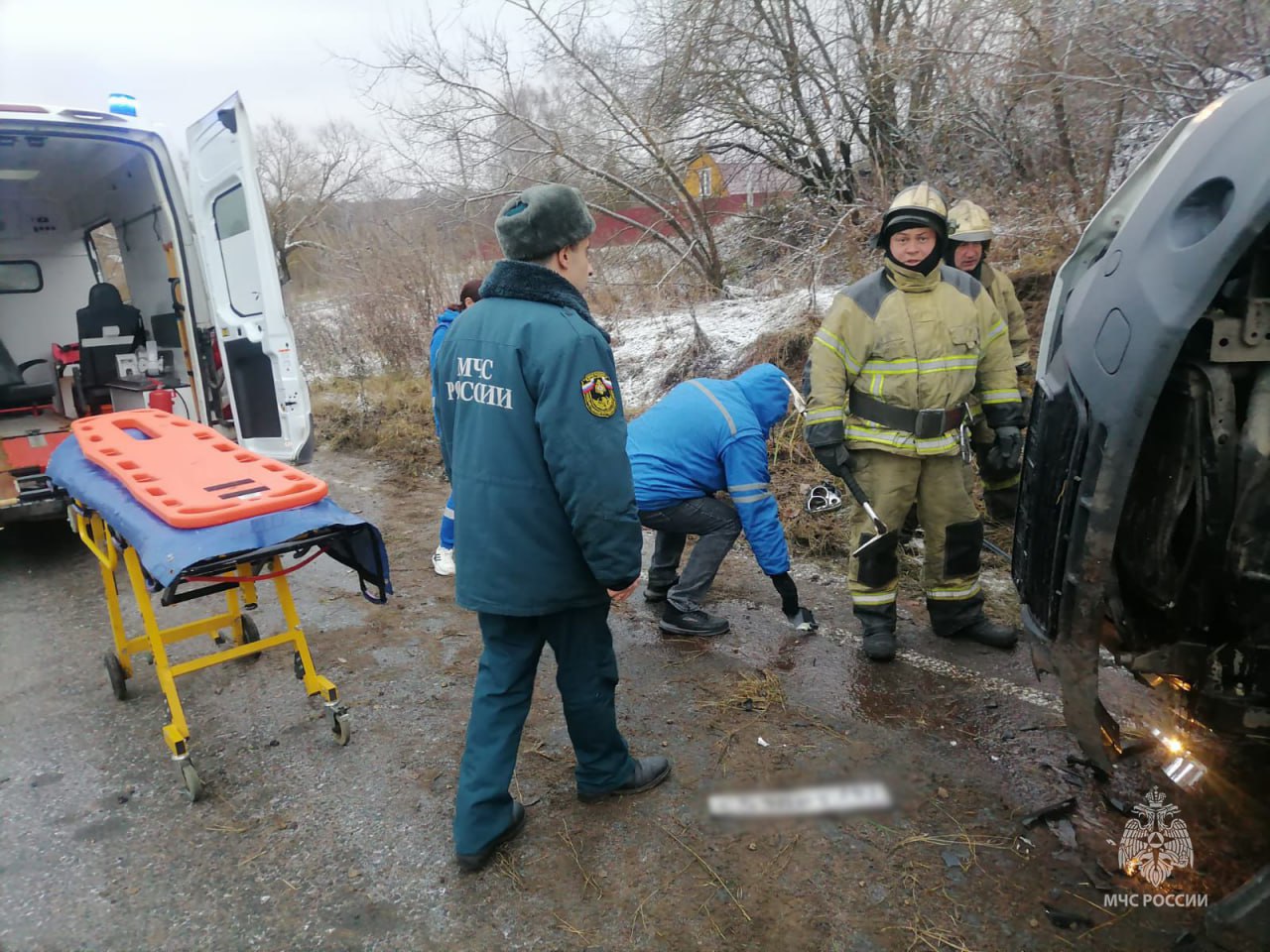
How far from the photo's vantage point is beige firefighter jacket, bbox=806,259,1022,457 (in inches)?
134

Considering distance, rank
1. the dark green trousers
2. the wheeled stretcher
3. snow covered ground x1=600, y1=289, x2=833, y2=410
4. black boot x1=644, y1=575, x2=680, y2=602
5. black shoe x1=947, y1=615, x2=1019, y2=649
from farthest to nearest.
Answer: snow covered ground x1=600, y1=289, x2=833, y2=410 → black boot x1=644, y1=575, x2=680, y2=602 → black shoe x1=947, y1=615, x2=1019, y2=649 → the wheeled stretcher → the dark green trousers

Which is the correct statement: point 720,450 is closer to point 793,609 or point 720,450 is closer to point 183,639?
point 793,609

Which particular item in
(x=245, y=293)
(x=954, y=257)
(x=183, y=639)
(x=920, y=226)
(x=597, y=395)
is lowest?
(x=183, y=639)

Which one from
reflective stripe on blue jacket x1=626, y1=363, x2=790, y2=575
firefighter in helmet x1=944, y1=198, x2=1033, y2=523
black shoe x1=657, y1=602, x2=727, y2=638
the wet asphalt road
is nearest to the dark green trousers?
the wet asphalt road

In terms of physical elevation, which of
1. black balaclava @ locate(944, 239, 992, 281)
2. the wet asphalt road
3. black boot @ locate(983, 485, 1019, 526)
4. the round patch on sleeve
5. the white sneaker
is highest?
black balaclava @ locate(944, 239, 992, 281)

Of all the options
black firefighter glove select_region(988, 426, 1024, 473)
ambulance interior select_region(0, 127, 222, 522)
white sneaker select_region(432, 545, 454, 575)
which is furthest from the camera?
ambulance interior select_region(0, 127, 222, 522)

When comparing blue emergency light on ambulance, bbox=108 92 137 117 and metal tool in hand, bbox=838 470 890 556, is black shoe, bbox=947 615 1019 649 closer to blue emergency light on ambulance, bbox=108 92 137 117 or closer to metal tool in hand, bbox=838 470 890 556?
metal tool in hand, bbox=838 470 890 556

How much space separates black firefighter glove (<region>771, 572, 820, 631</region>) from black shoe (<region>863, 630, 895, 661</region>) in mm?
358

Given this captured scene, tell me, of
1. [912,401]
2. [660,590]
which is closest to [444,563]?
[660,590]

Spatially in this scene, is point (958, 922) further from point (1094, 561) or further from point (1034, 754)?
point (1094, 561)

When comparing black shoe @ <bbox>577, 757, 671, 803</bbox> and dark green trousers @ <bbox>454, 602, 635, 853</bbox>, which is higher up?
dark green trousers @ <bbox>454, 602, 635, 853</bbox>

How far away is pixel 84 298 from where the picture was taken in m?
8.52

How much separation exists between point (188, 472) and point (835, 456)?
8.96ft

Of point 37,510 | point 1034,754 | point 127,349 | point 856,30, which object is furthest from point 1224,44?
point 127,349
